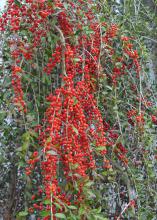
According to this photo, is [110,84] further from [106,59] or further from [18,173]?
[18,173]

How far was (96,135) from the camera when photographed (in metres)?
1.53

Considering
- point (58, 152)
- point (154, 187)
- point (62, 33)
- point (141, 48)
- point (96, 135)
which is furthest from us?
point (141, 48)

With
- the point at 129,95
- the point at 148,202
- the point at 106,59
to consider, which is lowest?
the point at 148,202

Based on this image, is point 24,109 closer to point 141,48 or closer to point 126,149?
point 126,149

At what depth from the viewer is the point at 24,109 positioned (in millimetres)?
1533

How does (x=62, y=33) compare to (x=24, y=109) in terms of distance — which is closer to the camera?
(x=24, y=109)

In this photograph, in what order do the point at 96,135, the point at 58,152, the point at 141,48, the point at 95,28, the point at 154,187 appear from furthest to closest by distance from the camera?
the point at 141,48 < the point at 154,187 < the point at 95,28 < the point at 96,135 < the point at 58,152

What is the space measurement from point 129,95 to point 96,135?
2.00 feet

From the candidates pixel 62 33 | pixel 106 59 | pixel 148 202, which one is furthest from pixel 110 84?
pixel 148 202

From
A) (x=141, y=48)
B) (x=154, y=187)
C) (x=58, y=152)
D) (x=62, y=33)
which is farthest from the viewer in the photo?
(x=141, y=48)

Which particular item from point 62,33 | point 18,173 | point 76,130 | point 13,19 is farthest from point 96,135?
point 18,173

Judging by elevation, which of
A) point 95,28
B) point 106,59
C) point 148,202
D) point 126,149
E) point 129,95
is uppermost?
point 95,28

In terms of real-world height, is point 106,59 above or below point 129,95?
above

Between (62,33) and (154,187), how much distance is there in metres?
0.82
